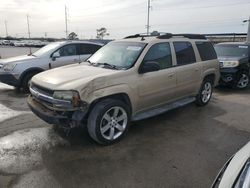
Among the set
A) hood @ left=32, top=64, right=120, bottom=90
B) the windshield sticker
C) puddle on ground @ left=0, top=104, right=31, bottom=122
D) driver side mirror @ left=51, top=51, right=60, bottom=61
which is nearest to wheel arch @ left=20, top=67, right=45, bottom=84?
driver side mirror @ left=51, top=51, right=60, bottom=61

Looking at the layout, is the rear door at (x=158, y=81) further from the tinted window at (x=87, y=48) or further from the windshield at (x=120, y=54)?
the tinted window at (x=87, y=48)

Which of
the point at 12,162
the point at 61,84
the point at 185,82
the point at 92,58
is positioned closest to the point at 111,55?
the point at 92,58

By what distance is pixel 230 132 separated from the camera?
4.88 m

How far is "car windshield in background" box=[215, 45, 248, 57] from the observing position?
9402mm

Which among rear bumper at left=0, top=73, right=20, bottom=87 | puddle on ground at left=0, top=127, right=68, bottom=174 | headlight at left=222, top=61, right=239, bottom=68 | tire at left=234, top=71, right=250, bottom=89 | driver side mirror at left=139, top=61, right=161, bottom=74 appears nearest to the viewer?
puddle on ground at left=0, top=127, right=68, bottom=174

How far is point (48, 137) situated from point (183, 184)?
264cm

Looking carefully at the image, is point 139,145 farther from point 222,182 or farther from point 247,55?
point 247,55

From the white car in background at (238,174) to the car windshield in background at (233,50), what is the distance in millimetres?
8112

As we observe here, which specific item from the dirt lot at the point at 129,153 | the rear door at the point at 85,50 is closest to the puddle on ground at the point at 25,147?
the dirt lot at the point at 129,153

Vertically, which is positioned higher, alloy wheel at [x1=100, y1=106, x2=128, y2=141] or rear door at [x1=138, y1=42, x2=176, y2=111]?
rear door at [x1=138, y1=42, x2=176, y2=111]

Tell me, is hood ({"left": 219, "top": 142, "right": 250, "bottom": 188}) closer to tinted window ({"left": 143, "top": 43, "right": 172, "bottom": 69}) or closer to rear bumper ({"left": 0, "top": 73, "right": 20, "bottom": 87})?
tinted window ({"left": 143, "top": 43, "right": 172, "bottom": 69})

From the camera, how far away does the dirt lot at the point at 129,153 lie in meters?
3.27

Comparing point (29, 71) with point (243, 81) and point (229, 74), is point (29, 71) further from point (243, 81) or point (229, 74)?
point (243, 81)

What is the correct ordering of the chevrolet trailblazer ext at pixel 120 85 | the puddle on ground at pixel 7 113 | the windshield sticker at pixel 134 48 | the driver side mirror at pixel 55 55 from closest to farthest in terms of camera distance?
1. the chevrolet trailblazer ext at pixel 120 85
2. the windshield sticker at pixel 134 48
3. the puddle on ground at pixel 7 113
4. the driver side mirror at pixel 55 55
